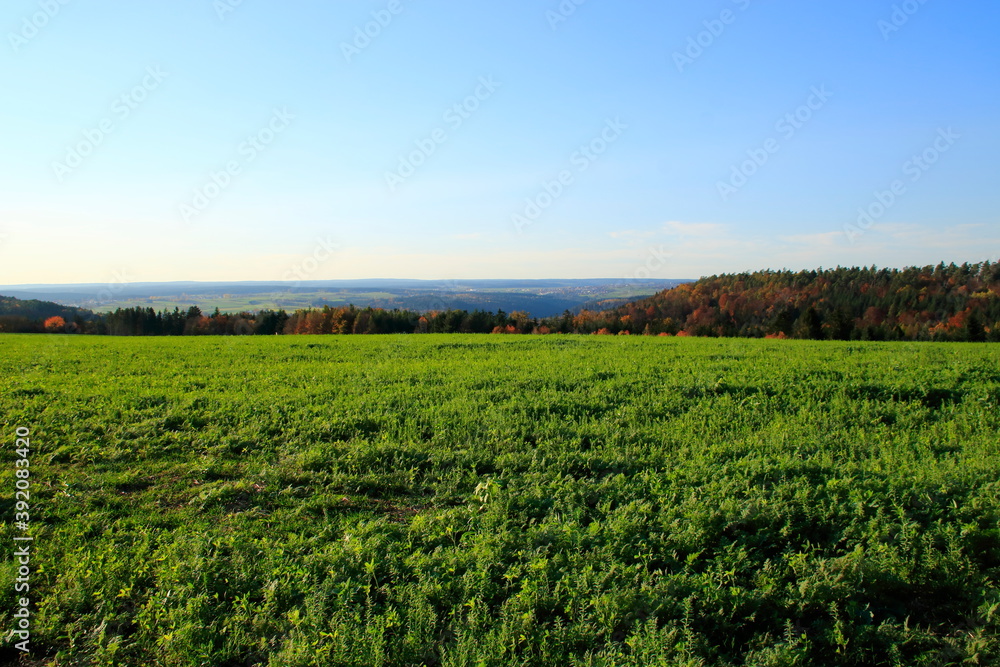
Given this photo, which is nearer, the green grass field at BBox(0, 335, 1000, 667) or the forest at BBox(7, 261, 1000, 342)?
the green grass field at BBox(0, 335, 1000, 667)

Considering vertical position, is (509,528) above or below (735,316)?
below

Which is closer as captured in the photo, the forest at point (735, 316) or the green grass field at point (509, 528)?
the green grass field at point (509, 528)

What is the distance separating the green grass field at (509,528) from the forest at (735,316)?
4517cm

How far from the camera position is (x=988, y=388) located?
40.3 feet

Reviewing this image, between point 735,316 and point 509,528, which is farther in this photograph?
point 735,316

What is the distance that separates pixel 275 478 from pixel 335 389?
5280 mm

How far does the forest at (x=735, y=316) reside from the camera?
5953cm

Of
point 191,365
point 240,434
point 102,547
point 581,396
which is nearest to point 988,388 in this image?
point 581,396

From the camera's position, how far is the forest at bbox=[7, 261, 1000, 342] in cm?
5953

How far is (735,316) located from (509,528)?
311 ft

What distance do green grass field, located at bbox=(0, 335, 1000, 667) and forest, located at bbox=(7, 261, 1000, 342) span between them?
45.2 meters

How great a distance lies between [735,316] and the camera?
91.7 meters

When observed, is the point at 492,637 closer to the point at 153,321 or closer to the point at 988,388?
the point at 988,388

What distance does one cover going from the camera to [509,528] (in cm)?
574
